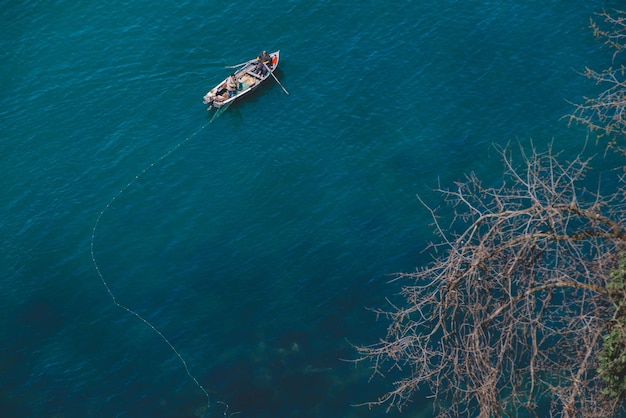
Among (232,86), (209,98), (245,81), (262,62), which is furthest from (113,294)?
(262,62)

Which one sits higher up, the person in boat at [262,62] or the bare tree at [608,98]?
the person in boat at [262,62]

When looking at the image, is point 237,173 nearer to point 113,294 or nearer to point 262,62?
point 262,62

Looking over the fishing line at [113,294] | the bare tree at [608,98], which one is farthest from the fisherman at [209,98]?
the bare tree at [608,98]

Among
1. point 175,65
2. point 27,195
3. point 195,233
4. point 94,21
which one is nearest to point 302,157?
point 195,233

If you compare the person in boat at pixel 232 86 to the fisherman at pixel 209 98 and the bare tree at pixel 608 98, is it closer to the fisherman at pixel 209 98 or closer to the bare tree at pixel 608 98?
the fisherman at pixel 209 98

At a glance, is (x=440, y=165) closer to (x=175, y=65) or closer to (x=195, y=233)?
(x=195, y=233)

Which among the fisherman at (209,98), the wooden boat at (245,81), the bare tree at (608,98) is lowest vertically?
the bare tree at (608,98)

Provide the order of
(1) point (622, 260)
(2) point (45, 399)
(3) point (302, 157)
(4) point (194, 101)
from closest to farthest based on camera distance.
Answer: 1. (1) point (622, 260)
2. (2) point (45, 399)
3. (3) point (302, 157)
4. (4) point (194, 101)
